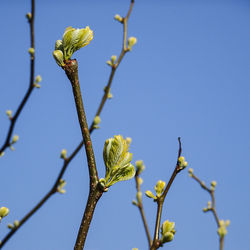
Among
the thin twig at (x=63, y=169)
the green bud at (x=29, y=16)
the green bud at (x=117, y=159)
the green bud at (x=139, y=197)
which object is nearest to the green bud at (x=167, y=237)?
the green bud at (x=139, y=197)

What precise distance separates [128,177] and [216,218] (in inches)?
14.0

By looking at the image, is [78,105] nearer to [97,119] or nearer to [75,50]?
[97,119]

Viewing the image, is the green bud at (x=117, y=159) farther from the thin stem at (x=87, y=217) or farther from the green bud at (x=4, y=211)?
the green bud at (x=4, y=211)

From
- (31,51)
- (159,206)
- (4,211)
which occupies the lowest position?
(4,211)

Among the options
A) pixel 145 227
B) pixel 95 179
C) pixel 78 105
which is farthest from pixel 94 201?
pixel 78 105

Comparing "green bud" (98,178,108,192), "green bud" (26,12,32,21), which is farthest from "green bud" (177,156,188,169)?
"green bud" (26,12,32,21)

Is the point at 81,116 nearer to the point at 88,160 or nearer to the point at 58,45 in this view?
the point at 88,160

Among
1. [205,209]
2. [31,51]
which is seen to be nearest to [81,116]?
[31,51]

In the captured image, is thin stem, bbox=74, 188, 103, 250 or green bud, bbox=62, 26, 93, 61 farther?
green bud, bbox=62, 26, 93, 61

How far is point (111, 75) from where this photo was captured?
1.29 m

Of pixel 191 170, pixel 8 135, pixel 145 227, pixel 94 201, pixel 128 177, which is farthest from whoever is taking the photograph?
pixel 191 170

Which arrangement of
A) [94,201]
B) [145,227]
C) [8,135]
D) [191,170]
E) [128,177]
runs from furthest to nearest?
[191,170] < [8,135] < [128,177] < [94,201] < [145,227]

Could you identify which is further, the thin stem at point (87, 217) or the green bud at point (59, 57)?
the green bud at point (59, 57)

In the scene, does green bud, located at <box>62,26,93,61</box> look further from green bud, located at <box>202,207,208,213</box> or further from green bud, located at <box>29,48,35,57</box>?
green bud, located at <box>202,207,208,213</box>
